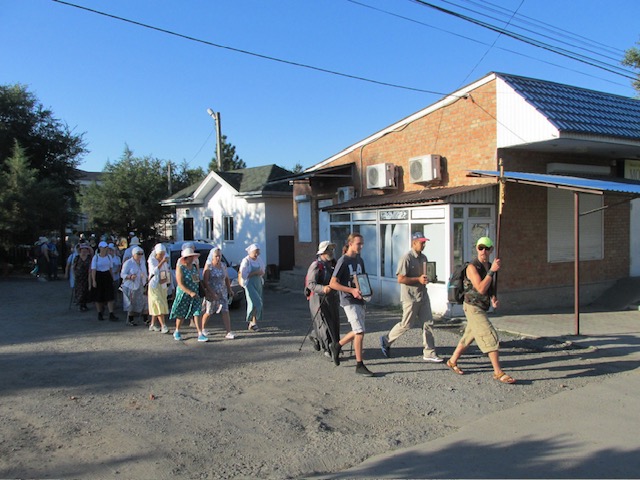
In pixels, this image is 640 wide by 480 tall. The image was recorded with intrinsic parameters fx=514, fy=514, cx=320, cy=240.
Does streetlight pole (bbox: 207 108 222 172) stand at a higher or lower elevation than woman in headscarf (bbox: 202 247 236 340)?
higher

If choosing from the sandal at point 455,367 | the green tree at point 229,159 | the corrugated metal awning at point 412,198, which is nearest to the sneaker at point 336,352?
the sandal at point 455,367

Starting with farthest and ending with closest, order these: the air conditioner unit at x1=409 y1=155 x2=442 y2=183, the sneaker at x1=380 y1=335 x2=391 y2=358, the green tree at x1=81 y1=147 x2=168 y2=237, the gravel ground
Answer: the green tree at x1=81 y1=147 x2=168 y2=237
the air conditioner unit at x1=409 y1=155 x2=442 y2=183
the sneaker at x1=380 y1=335 x2=391 y2=358
the gravel ground

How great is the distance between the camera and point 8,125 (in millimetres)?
23359

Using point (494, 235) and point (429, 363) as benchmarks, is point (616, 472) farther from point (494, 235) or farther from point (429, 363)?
point (494, 235)

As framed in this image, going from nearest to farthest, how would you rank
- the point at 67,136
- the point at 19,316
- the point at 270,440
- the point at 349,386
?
1. the point at 270,440
2. the point at 349,386
3. the point at 19,316
4. the point at 67,136

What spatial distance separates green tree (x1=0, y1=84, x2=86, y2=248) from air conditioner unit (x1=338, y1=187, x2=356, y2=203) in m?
12.5

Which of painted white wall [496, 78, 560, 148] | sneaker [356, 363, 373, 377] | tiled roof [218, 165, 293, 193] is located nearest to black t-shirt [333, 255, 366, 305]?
sneaker [356, 363, 373, 377]

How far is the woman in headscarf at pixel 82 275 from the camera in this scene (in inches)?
443

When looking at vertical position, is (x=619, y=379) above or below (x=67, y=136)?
below

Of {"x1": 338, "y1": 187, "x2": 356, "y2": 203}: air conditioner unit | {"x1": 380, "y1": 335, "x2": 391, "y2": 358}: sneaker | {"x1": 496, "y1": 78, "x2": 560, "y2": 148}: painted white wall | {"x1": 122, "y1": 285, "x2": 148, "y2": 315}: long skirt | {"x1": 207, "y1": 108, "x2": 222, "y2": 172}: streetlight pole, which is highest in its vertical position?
{"x1": 207, "y1": 108, "x2": 222, "y2": 172}: streetlight pole

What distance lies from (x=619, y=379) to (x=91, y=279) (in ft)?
30.4

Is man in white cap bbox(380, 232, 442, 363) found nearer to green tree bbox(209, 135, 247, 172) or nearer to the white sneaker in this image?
the white sneaker

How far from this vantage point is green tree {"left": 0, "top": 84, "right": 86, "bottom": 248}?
69.2 ft

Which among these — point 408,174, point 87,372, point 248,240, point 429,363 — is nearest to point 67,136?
point 248,240
